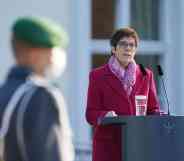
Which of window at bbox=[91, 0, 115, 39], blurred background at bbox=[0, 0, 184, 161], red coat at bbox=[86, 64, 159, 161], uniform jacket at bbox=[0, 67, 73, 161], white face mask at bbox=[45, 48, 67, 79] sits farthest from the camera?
window at bbox=[91, 0, 115, 39]

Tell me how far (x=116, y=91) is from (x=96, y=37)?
108 inches

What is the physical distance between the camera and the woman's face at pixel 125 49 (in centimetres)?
621

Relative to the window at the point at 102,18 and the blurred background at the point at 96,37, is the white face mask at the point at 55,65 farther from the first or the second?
the window at the point at 102,18

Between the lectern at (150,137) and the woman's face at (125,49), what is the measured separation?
1.88ft

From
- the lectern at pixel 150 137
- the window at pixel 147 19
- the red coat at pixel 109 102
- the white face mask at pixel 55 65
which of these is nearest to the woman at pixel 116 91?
the red coat at pixel 109 102

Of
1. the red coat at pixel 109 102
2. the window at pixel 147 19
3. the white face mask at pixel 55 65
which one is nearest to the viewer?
the white face mask at pixel 55 65

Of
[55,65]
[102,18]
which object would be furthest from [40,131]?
[102,18]

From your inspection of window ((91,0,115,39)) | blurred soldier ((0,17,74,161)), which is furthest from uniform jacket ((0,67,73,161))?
window ((91,0,115,39))

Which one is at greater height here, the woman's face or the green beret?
the woman's face

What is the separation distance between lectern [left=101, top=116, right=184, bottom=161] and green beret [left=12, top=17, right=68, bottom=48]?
7.15ft

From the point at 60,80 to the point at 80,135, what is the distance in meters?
0.63

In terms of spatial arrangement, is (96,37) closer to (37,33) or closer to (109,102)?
(109,102)

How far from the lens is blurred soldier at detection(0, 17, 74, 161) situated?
11.6 feet

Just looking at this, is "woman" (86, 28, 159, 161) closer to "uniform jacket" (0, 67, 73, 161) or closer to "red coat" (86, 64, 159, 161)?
"red coat" (86, 64, 159, 161)
